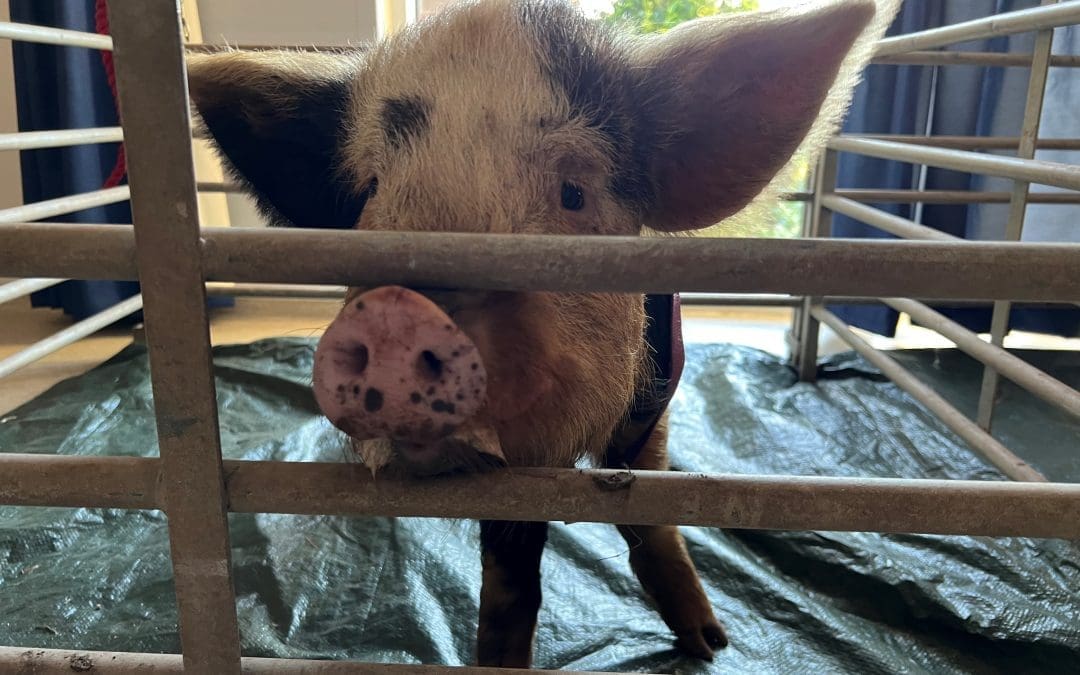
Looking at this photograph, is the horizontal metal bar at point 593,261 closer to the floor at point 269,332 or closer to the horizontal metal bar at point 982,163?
the horizontal metal bar at point 982,163

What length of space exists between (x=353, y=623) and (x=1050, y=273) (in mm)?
1500

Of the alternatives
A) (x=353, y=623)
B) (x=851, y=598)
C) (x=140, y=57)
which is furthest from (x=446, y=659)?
(x=140, y=57)

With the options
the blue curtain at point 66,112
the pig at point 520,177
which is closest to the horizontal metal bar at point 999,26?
the pig at point 520,177

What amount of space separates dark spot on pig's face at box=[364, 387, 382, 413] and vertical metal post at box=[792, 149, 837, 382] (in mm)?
2690

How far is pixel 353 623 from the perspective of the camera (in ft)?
5.84

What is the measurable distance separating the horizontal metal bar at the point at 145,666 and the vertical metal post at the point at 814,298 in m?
2.62

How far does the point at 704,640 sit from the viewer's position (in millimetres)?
1703

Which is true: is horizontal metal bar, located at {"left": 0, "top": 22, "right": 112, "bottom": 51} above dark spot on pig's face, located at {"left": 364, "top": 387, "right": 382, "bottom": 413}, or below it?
above

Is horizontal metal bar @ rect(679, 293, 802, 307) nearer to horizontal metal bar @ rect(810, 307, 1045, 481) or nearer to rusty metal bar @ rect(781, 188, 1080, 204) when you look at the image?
horizontal metal bar @ rect(810, 307, 1045, 481)

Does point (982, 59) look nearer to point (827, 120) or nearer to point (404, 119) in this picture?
point (827, 120)

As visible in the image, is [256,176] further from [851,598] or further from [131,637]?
[851,598]

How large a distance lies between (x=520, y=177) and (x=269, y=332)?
3.27 metres

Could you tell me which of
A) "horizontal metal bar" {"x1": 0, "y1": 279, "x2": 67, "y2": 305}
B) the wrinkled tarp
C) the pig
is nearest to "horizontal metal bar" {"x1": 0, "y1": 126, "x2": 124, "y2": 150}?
"horizontal metal bar" {"x1": 0, "y1": 279, "x2": 67, "y2": 305}

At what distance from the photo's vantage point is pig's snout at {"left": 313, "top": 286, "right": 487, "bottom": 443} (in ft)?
2.63
